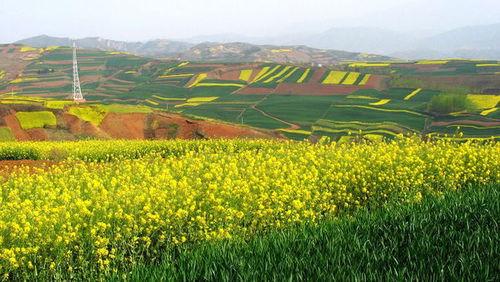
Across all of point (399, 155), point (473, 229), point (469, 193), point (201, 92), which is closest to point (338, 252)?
point (473, 229)

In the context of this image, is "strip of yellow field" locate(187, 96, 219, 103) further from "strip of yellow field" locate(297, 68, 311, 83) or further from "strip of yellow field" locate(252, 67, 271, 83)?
"strip of yellow field" locate(297, 68, 311, 83)

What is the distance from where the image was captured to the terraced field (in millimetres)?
60781

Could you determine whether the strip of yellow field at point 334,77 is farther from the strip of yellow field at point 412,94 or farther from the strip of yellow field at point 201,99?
the strip of yellow field at point 201,99

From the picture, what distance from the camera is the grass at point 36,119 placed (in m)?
33.4

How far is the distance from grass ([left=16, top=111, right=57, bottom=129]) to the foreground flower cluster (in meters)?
20.9

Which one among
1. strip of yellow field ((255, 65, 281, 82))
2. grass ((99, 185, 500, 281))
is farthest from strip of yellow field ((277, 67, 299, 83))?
grass ((99, 185, 500, 281))

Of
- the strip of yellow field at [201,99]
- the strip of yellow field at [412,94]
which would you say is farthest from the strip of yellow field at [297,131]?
the strip of yellow field at [201,99]

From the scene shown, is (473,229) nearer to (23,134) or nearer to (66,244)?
(66,244)

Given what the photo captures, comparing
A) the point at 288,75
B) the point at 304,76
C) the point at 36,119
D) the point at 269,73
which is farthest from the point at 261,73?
the point at 36,119

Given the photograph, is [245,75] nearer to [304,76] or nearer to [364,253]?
[304,76]

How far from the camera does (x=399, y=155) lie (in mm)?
14641

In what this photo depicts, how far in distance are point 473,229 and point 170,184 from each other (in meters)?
6.07

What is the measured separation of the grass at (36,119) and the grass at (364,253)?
28.0 metres

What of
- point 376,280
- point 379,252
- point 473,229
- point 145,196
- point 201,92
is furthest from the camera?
point 201,92
